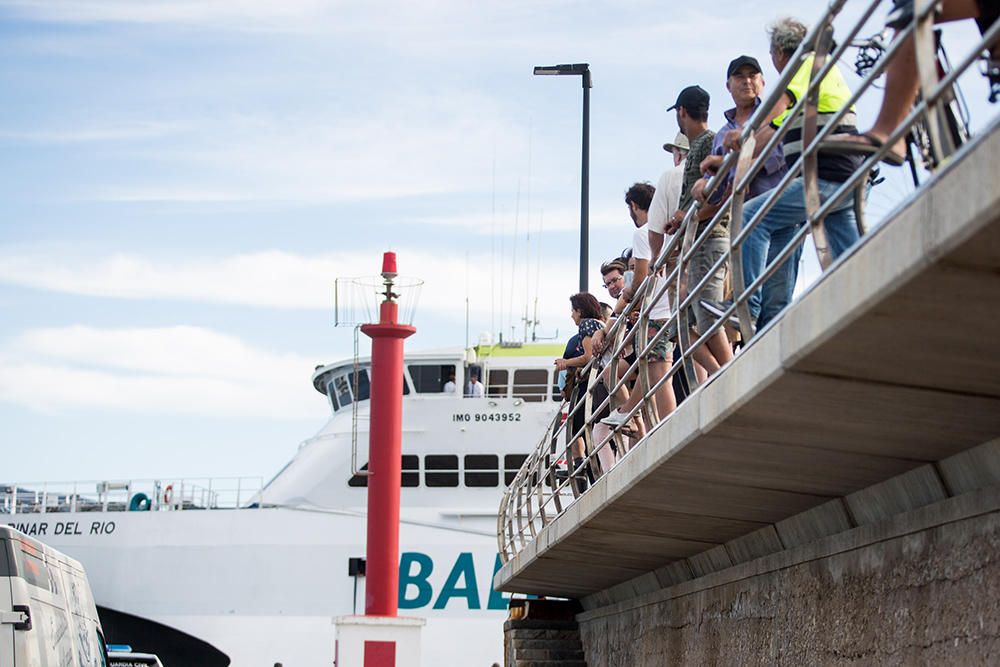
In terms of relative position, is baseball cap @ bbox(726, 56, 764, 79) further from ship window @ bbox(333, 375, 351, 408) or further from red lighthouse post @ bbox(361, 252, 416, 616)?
ship window @ bbox(333, 375, 351, 408)

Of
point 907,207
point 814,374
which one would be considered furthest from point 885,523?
point 907,207

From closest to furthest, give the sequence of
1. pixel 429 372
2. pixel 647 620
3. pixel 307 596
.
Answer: pixel 647 620 → pixel 307 596 → pixel 429 372

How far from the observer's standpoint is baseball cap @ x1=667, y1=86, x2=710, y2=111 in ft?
24.6

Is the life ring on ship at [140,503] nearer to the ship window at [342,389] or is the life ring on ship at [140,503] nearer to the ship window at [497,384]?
the ship window at [342,389]

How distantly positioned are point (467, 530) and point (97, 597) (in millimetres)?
7348

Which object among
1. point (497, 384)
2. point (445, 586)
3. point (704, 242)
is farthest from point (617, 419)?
point (497, 384)

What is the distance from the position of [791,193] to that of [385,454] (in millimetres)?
16069

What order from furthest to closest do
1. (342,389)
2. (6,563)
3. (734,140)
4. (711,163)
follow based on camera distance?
(342,389)
(6,563)
(711,163)
(734,140)

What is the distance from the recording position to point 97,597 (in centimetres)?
2717

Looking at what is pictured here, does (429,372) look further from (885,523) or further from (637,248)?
(885,523)

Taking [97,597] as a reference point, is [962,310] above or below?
below

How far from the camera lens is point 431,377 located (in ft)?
93.2

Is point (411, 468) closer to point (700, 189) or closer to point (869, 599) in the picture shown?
point (700, 189)

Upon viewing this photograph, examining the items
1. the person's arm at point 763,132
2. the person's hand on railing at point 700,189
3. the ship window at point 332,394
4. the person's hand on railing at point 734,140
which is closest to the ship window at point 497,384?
the ship window at point 332,394
